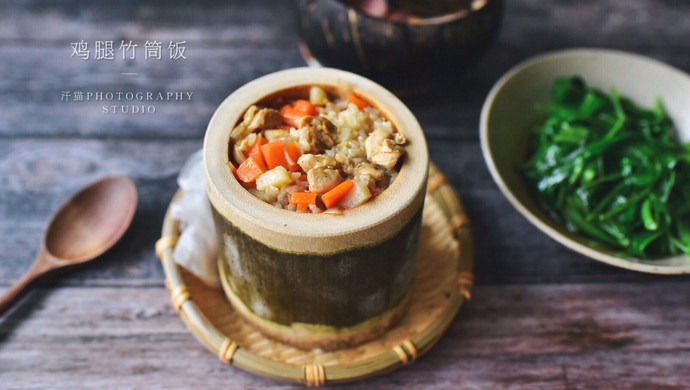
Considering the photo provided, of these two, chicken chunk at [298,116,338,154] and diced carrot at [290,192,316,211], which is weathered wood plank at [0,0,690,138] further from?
diced carrot at [290,192,316,211]

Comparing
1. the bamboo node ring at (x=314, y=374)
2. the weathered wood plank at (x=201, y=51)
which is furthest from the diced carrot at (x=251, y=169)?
the weathered wood plank at (x=201, y=51)

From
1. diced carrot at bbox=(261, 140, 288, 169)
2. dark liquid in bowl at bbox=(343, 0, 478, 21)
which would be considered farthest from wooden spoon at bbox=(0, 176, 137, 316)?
dark liquid in bowl at bbox=(343, 0, 478, 21)

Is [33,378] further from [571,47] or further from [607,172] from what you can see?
[571,47]

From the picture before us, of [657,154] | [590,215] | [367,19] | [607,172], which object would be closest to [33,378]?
[367,19]

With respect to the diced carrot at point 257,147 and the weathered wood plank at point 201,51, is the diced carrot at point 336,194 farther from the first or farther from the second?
the weathered wood plank at point 201,51

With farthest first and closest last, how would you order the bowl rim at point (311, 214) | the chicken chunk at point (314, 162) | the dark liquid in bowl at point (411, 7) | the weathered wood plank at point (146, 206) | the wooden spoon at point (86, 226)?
the dark liquid in bowl at point (411, 7), the weathered wood plank at point (146, 206), the wooden spoon at point (86, 226), the chicken chunk at point (314, 162), the bowl rim at point (311, 214)

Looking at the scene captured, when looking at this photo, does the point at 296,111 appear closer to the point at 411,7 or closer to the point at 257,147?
the point at 257,147
